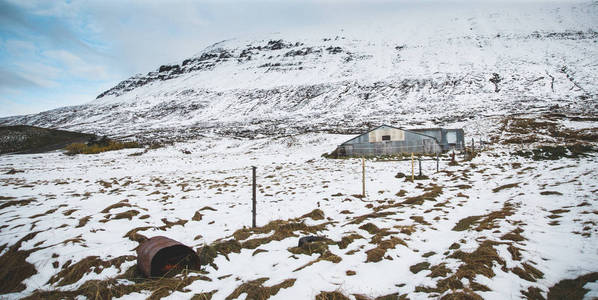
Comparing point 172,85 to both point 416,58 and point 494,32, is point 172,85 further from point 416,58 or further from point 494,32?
point 494,32

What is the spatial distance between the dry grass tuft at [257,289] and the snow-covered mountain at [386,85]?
2420 inches

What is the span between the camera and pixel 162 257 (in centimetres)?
478

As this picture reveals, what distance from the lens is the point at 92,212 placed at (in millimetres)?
8648

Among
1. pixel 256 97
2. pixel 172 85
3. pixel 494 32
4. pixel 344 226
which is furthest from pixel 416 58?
pixel 344 226

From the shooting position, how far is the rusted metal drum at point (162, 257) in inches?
176

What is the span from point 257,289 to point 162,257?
80.1 inches

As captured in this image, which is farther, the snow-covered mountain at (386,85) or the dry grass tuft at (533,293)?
the snow-covered mountain at (386,85)

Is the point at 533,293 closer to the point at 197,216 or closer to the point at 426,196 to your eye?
the point at 426,196

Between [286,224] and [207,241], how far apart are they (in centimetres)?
204

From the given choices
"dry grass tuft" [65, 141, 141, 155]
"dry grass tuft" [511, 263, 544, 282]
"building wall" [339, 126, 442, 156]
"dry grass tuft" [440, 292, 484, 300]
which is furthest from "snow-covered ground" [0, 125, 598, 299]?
"dry grass tuft" [65, 141, 141, 155]

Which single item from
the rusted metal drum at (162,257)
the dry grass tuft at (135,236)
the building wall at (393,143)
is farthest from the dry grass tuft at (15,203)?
the building wall at (393,143)

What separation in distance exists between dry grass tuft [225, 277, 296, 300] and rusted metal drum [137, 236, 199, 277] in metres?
1.29

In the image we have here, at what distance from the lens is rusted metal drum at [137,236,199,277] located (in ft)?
14.7

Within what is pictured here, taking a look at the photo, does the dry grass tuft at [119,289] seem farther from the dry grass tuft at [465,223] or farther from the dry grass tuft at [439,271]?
the dry grass tuft at [465,223]
